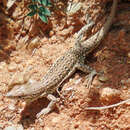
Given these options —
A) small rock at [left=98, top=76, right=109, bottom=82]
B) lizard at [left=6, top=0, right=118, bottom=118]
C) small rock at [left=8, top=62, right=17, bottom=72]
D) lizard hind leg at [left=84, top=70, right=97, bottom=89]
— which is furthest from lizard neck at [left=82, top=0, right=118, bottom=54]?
small rock at [left=8, top=62, right=17, bottom=72]

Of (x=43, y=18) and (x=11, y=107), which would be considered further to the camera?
(x=43, y=18)

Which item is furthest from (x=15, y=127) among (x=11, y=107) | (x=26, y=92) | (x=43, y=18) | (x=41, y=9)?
(x=41, y=9)

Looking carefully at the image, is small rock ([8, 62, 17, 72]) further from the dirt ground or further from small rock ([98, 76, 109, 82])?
small rock ([98, 76, 109, 82])

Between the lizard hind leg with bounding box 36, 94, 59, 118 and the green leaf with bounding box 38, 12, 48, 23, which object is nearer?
the lizard hind leg with bounding box 36, 94, 59, 118

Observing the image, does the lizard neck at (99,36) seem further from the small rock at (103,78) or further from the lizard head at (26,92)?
the lizard head at (26,92)

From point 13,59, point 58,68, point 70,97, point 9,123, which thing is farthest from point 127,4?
point 9,123

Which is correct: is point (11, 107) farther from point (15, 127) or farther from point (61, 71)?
point (61, 71)

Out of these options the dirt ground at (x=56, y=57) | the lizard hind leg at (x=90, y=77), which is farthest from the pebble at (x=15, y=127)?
the lizard hind leg at (x=90, y=77)

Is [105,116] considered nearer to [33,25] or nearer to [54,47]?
[54,47]
